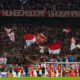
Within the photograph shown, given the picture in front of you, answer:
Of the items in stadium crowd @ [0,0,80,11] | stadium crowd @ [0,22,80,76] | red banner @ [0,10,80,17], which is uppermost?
stadium crowd @ [0,0,80,11]

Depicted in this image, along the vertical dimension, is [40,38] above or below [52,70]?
above

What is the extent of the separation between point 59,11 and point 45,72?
8367 millimetres

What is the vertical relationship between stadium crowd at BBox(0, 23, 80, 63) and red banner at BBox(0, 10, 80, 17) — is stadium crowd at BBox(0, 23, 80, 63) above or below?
below

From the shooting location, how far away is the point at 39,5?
97.1ft

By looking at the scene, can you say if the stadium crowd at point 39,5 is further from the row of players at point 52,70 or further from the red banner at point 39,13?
the row of players at point 52,70

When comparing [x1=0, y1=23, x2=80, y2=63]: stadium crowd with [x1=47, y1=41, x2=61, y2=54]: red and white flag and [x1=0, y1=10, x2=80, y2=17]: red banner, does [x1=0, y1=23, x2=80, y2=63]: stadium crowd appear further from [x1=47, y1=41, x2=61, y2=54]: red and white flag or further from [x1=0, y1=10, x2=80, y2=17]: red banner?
[x1=0, y1=10, x2=80, y2=17]: red banner

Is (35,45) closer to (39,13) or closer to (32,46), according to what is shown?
(32,46)

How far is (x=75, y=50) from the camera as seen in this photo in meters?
26.5

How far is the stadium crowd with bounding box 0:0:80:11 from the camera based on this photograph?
29219mm

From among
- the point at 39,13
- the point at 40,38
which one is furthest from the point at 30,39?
the point at 39,13

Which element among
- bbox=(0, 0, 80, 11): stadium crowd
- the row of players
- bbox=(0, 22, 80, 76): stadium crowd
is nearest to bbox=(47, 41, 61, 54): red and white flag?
bbox=(0, 22, 80, 76): stadium crowd

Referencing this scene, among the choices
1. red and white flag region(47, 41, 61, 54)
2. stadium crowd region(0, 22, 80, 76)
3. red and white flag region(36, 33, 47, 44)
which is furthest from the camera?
red and white flag region(36, 33, 47, 44)

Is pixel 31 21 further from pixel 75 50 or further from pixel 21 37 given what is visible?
pixel 75 50

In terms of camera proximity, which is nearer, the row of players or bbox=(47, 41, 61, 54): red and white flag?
the row of players
